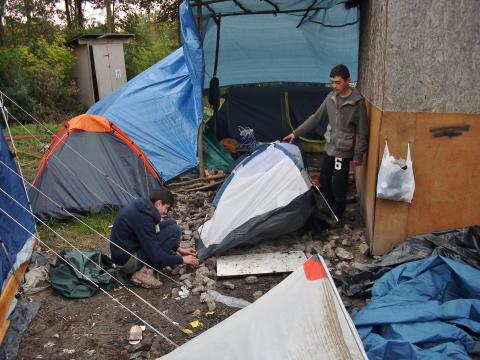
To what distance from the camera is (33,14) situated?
51.9 ft

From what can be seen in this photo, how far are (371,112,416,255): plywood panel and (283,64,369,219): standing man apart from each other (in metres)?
0.68

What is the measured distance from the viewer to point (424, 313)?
10.1ft

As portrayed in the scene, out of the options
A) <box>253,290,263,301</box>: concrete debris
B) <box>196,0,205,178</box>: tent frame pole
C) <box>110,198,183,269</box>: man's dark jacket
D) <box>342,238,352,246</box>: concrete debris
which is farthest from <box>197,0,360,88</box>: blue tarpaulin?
<box>253,290,263,301</box>: concrete debris

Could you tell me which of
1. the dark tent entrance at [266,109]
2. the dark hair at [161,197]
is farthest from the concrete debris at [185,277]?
the dark tent entrance at [266,109]

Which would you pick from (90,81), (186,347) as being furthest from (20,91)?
(186,347)

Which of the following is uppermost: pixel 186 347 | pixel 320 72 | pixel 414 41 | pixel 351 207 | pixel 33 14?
pixel 33 14

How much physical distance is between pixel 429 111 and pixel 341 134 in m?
1.09

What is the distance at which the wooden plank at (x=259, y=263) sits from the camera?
4324 millimetres

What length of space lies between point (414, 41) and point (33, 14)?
1520 cm

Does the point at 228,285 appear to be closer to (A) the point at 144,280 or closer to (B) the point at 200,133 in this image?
(A) the point at 144,280

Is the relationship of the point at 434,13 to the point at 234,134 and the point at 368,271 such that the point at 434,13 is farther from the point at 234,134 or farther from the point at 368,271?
the point at 234,134

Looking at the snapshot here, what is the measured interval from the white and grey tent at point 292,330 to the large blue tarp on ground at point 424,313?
899 mm

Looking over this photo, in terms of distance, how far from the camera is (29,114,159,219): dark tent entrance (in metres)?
5.77

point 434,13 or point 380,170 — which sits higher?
point 434,13
